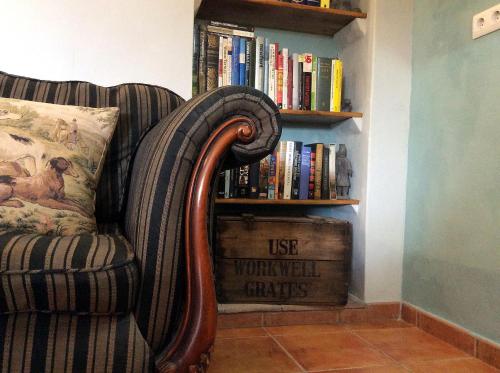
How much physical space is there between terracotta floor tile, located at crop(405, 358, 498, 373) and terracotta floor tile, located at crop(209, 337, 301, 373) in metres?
0.37

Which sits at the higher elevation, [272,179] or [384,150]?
[384,150]

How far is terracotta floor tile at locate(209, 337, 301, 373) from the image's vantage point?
1.23 metres

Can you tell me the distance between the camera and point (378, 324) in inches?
65.0

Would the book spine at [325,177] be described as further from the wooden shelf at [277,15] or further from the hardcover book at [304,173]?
the wooden shelf at [277,15]

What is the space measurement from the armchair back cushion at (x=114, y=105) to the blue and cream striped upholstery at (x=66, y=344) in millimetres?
493

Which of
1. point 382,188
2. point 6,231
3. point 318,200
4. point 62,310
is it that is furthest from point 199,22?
point 62,310

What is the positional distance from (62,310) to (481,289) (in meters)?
1.24

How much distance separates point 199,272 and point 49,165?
381 mm

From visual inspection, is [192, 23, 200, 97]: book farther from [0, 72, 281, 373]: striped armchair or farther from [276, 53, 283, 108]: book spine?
[0, 72, 281, 373]: striped armchair

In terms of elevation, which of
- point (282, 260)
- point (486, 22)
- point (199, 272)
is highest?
point (486, 22)

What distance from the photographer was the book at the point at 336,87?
1.81 metres

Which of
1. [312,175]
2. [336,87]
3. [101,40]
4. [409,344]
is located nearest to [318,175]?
[312,175]

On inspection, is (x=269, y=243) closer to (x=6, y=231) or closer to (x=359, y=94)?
(x=359, y=94)

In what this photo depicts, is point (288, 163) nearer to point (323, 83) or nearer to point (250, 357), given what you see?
point (323, 83)
